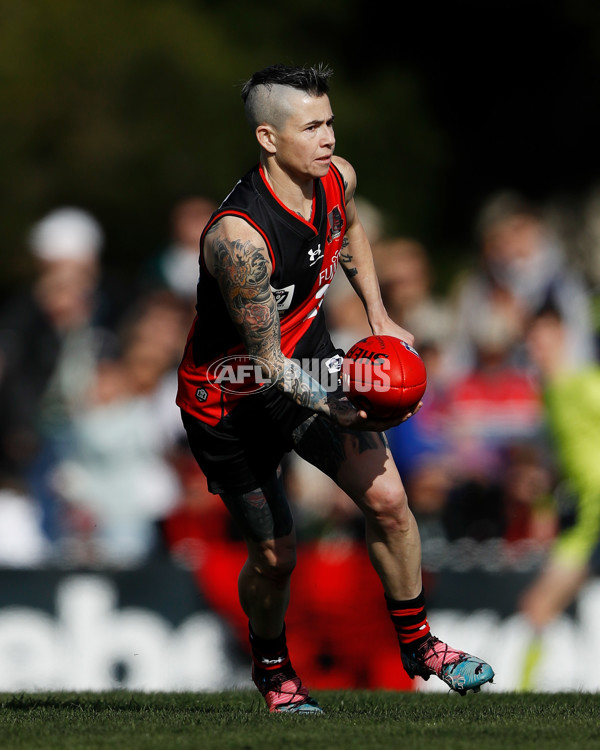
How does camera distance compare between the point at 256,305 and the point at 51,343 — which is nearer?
the point at 256,305

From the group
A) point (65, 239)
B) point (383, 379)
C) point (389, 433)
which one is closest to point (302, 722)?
point (383, 379)

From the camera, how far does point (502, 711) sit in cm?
623

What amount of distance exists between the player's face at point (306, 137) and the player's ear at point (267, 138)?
0.03m

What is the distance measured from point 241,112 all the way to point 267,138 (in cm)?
1185

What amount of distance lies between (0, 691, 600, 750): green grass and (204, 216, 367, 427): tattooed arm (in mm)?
1318

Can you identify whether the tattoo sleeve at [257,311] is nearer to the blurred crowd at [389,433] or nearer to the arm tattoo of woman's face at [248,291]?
the arm tattoo of woman's face at [248,291]

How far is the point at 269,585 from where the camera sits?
6.39 meters

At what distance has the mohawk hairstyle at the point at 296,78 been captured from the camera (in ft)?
19.3

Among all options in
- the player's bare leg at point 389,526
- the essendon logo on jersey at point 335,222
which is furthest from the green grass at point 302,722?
the essendon logo on jersey at point 335,222

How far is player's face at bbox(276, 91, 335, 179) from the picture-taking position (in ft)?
19.3

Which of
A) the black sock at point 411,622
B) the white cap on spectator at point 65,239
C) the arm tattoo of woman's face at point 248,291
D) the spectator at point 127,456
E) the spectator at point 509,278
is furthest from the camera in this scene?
the white cap on spectator at point 65,239

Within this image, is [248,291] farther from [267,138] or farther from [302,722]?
[302,722]

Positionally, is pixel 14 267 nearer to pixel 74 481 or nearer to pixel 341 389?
pixel 74 481

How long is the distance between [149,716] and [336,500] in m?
3.58
